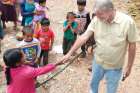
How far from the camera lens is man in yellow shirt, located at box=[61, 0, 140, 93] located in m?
4.95

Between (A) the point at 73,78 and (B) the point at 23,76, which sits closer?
(B) the point at 23,76

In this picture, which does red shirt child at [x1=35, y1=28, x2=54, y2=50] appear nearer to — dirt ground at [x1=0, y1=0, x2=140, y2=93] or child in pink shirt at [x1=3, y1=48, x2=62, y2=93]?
dirt ground at [x1=0, y1=0, x2=140, y2=93]

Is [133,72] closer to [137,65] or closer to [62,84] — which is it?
[137,65]

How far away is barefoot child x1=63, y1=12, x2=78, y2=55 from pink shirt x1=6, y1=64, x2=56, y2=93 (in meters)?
3.19

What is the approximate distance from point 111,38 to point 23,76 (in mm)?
1197

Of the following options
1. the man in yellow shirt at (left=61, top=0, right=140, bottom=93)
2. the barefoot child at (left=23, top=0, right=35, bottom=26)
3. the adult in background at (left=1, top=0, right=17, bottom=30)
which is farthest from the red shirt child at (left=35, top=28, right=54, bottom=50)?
the adult in background at (left=1, top=0, right=17, bottom=30)

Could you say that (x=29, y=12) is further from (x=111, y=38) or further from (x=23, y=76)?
(x=23, y=76)

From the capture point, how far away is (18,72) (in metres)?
4.75

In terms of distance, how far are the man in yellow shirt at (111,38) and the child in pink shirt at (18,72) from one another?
0.50m

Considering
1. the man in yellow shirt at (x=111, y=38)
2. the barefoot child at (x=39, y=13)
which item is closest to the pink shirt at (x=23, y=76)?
the man in yellow shirt at (x=111, y=38)

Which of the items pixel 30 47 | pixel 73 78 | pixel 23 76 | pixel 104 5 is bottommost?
pixel 73 78

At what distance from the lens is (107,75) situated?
5562 mm

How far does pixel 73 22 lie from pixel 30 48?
148 cm

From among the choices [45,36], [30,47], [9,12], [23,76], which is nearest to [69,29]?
[45,36]
